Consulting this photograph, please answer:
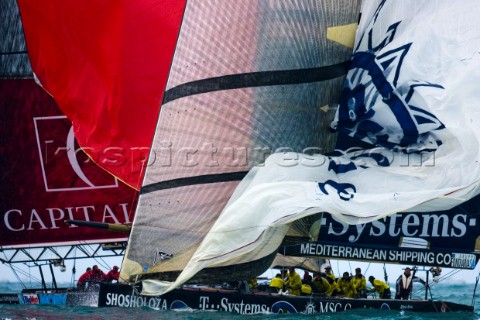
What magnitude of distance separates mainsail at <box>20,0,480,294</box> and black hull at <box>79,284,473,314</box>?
1236 millimetres

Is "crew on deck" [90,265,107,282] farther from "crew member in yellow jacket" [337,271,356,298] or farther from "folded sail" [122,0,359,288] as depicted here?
"folded sail" [122,0,359,288]

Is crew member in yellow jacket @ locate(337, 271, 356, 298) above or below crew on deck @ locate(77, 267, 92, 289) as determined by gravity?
below

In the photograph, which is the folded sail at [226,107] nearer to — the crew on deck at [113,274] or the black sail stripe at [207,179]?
the black sail stripe at [207,179]

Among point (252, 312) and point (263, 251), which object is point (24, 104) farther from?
point (263, 251)

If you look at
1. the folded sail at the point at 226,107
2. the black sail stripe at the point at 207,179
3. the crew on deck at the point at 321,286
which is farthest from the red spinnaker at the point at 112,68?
the black sail stripe at the point at 207,179

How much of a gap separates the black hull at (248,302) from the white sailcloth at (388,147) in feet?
6.33

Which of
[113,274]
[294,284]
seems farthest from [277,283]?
[113,274]

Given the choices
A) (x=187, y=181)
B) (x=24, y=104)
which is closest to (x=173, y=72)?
(x=187, y=181)

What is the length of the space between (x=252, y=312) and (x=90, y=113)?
5978 mm

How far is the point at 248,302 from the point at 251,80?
3954mm

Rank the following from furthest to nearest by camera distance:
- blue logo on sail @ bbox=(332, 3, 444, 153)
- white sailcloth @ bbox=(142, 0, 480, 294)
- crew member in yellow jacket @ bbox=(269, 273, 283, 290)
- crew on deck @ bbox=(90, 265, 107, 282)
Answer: crew on deck @ bbox=(90, 265, 107, 282) → crew member in yellow jacket @ bbox=(269, 273, 283, 290) → blue logo on sail @ bbox=(332, 3, 444, 153) → white sailcloth @ bbox=(142, 0, 480, 294)

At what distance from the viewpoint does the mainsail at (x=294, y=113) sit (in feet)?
61.6

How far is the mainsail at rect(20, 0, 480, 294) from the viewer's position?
1877cm

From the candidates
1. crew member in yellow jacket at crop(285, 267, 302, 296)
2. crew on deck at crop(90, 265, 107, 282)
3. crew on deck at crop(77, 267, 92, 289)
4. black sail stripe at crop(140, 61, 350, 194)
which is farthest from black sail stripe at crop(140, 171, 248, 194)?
crew on deck at crop(90, 265, 107, 282)
